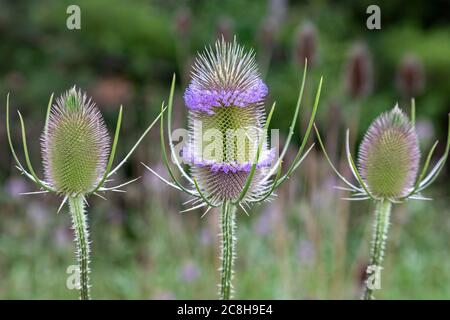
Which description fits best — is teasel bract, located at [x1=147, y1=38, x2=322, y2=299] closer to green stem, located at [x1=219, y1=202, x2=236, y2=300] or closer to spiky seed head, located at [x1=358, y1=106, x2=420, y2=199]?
green stem, located at [x1=219, y1=202, x2=236, y2=300]

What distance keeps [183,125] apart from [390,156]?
18.4 ft

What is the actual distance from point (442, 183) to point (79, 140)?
24.6ft

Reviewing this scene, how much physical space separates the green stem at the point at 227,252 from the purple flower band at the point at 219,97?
11.6 inches

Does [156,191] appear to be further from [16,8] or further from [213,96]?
[16,8]

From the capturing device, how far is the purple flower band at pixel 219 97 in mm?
1970

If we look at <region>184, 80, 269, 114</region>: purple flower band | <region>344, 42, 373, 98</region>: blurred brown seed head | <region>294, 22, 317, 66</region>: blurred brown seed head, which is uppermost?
<region>294, 22, 317, 66</region>: blurred brown seed head

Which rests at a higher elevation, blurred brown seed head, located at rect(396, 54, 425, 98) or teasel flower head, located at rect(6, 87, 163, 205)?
blurred brown seed head, located at rect(396, 54, 425, 98)

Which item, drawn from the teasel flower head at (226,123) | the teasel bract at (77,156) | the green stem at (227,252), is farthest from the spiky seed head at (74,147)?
the green stem at (227,252)

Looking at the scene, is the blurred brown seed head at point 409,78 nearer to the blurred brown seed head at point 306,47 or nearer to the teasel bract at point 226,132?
the blurred brown seed head at point 306,47

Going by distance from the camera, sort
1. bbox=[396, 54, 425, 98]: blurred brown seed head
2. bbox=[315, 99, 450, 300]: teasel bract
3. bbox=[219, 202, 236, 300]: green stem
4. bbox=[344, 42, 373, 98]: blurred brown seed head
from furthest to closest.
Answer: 1. bbox=[396, 54, 425, 98]: blurred brown seed head
2. bbox=[344, 42, 373, 98]: blurred brown seed head
3. bbox=[315, 99, 450, 300]: teasel bract
4. bbox=[219, 202, 236, 300]: green stem

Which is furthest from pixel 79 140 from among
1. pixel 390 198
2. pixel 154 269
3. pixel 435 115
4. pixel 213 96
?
pixel 435 115

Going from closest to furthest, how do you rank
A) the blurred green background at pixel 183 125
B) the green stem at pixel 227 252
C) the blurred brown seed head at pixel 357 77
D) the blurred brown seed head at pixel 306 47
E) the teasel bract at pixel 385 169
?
the green stem at pixel 227 252, the teasel bract at pixel 385 169, the blurred brown seed head at pixel 357 77, the blurred brown seed head at pixel 306 47, the blurred green background at pixel 183 125

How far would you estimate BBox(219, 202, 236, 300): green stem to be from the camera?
1921mm

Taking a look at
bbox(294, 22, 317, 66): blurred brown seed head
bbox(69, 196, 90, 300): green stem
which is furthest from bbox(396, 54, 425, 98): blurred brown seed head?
bbox(69, 196, 90, 300): green stem
